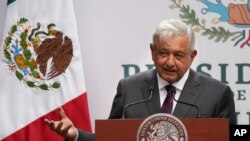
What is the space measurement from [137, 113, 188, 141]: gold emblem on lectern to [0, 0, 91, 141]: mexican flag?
2.06 metres

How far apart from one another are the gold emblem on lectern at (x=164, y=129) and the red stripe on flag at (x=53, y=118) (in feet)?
6.75

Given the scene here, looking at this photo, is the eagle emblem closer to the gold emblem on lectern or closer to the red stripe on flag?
the red stripe on flag

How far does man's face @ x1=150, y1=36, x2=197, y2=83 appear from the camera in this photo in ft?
9.89

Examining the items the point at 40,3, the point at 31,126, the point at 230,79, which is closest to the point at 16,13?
the point at 40,3

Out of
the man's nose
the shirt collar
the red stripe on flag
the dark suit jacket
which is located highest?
the man's nose

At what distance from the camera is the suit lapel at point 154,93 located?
2.99 m

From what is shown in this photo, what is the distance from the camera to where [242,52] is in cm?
447

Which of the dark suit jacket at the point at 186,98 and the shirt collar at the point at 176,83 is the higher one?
the shirt collar at the point at 176,83

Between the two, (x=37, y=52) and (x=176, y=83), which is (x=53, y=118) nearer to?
(x=37, y=52)

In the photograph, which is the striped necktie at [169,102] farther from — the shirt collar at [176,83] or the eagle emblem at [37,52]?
the eagle emblem at [37,52]

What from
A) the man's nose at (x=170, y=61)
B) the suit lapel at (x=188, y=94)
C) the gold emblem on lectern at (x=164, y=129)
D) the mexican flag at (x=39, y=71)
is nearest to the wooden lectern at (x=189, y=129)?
the gold emblem on lectern at (x=164, y=129)

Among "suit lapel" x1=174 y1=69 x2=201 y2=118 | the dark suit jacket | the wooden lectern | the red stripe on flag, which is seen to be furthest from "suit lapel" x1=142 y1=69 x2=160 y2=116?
the red stripe on flag

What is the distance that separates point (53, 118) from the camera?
4422 mm

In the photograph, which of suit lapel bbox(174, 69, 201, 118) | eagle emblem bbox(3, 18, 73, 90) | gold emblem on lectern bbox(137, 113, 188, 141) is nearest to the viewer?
gold emblem on lectern bbox(137, 113, 188, 141)
